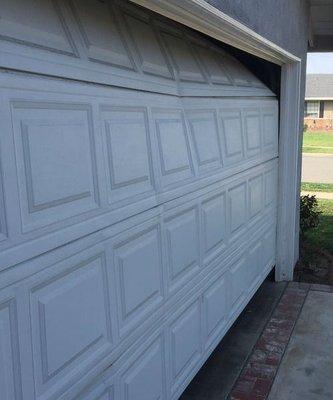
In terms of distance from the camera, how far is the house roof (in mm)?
47594

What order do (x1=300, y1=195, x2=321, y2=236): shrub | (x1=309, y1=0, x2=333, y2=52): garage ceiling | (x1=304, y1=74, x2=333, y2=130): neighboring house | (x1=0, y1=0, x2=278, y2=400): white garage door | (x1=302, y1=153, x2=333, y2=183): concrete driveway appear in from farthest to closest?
(x1=304, y1=74, x2=333, y2=130): neighboring house, (x1=302, y1=153, x2=333, y2=183): concrete driveway, (x1=300, y1=195, x2=321, y2=236): shrub, (x1=309, y1=0, x2=333, y2=52): garage ceiling, (x1=0, y1=0, x2=278, y2=400): white garage door

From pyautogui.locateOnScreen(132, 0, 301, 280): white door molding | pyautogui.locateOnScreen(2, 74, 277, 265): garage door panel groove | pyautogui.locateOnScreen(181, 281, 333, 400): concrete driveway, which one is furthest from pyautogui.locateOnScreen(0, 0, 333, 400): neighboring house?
pyautogui.locateOnScreen(132, 0, 301, 280): white door molding

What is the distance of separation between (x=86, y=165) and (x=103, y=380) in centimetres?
104

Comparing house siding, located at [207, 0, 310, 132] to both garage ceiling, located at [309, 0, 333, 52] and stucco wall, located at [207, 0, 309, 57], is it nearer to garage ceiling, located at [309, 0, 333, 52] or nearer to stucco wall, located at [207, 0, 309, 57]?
stucco wall, located at [207, 0, 309, 57]

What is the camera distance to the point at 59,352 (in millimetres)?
2031

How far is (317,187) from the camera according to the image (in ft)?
47.1

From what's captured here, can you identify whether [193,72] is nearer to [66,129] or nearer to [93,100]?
[93,100]

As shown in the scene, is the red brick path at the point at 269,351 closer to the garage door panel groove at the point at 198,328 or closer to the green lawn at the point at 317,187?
the garage door panel groove at the point at 198,328

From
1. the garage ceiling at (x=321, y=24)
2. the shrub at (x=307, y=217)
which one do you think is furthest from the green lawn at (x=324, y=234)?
A: the garage ceiling at (x=321, y=24)

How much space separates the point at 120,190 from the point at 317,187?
12.7 m

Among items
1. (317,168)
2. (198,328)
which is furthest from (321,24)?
(317,168)

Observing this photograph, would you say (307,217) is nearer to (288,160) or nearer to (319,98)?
(288,160)

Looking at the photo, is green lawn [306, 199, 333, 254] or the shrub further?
the shrub

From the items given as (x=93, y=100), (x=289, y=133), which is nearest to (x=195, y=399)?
(x=93, y=100)
